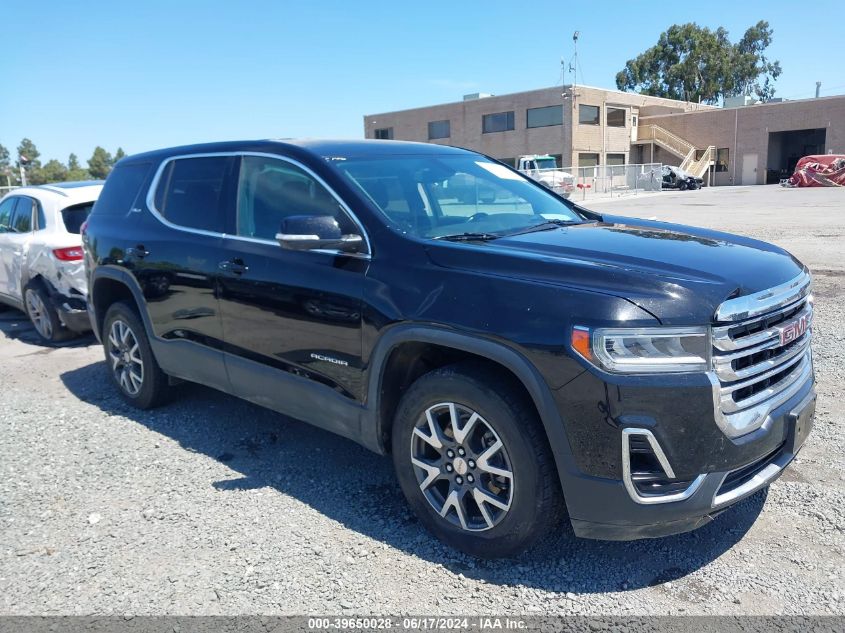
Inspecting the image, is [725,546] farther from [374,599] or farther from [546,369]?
[374,599]

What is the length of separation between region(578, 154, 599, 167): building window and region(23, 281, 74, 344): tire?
147ft

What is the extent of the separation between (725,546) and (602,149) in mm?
50101

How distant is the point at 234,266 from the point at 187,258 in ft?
1.82

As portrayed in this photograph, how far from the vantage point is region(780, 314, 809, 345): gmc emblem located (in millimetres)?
3034

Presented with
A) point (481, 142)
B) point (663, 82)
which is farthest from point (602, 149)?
point (663, 82)

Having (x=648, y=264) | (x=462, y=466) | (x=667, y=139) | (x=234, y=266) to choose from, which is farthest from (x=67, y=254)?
(x=667, y=139)

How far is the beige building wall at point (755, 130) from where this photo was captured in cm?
4781

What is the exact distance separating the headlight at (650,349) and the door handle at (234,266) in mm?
2292

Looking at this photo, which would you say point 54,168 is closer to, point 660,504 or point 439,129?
point 439,129

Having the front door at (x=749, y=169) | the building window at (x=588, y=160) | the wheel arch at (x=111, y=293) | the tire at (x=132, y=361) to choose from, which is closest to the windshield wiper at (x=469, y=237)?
the wheel arch at (x=111, y=293)

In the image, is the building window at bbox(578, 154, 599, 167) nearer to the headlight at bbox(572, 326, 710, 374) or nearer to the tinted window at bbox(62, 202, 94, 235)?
the tinted window at bbox(62, 202, 94, 235)

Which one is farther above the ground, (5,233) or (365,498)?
(5,233)

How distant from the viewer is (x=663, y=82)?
8244cm

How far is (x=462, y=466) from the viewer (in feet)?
10.4
